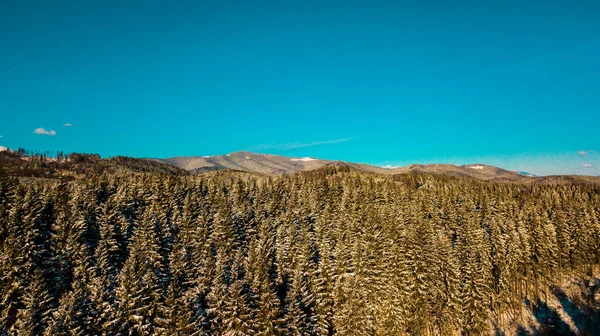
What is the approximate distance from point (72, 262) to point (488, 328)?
245 ft

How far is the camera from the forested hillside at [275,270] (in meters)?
46.2

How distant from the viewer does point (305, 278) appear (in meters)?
60.9

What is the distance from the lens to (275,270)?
67.7m

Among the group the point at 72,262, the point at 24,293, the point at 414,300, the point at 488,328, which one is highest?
the point at 72,262

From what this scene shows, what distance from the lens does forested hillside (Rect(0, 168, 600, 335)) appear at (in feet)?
151

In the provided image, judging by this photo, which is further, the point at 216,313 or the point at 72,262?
the point at 72,262

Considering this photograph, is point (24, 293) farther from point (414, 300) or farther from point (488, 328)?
point (488, 328)

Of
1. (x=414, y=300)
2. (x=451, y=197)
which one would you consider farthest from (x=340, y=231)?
A: (x=451, y=197)

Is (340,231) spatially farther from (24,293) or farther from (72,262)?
(24,293)

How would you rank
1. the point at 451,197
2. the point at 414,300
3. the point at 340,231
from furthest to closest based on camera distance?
1. the point at 451,197
2. the point at 340,231
3. the point at 414,300

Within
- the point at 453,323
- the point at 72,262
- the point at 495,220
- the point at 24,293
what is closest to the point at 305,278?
the point at 453,323

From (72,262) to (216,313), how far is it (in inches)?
986

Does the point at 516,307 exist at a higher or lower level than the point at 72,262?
lower

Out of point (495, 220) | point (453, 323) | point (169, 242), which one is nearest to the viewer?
point (453, 323)
